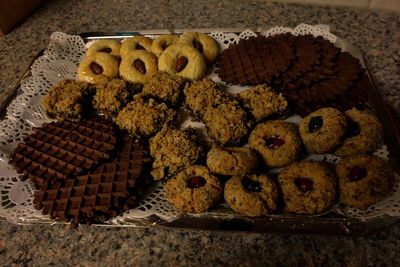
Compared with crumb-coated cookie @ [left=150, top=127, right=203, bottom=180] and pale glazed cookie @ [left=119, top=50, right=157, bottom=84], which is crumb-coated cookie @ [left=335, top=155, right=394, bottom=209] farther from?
pale glazed cookie @ [left=119, top=50, right=157, bottom=84]

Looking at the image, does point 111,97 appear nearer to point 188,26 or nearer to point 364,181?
point 188,26

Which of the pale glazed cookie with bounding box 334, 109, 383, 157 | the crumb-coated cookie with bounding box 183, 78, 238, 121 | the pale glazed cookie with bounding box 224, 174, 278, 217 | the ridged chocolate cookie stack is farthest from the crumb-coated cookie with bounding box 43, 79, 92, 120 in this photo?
the pale glazed cookie with bounding box 334, 109, 383, 157

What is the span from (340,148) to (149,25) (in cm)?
204

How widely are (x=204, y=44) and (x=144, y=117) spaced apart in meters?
0.81

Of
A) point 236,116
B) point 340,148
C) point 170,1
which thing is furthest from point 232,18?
point 340,148

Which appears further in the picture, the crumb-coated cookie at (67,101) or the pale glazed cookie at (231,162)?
the crumb-coated cookie at (67,101)

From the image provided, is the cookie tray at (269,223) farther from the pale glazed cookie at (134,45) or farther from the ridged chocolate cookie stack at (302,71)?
the pale glazed cookie at (134,45)

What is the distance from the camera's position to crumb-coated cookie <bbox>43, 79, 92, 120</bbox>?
1.82 metres

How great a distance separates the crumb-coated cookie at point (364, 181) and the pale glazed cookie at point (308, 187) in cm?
6

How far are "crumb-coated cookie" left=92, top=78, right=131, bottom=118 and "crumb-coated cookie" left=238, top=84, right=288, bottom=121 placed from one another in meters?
0.72

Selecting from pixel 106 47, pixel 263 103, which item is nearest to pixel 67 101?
pixel 106 47

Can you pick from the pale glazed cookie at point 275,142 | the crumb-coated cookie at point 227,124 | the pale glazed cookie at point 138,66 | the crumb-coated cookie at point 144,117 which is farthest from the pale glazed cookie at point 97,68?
the pale glazed cookie at point 275,142

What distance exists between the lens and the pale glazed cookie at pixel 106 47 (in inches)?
86.4

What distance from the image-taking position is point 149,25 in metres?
2.83
